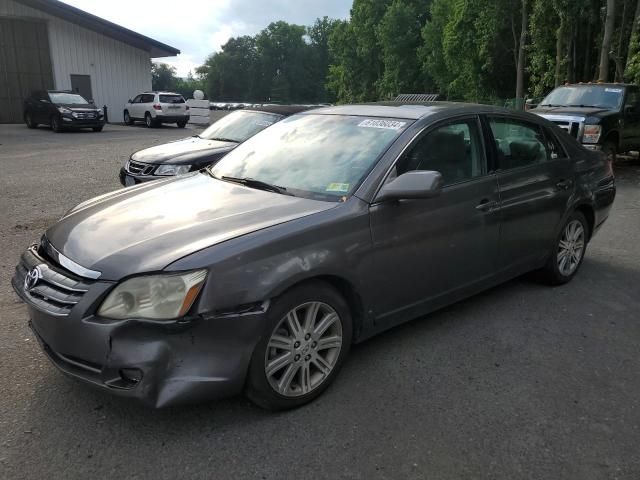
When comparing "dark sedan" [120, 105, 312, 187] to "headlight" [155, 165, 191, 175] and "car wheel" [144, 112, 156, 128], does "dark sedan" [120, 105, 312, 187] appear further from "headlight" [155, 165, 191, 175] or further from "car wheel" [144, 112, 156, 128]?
Answer: "car wheel" [144, 112, 156, 128]

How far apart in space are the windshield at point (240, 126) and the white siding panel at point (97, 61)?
2284 centimetres

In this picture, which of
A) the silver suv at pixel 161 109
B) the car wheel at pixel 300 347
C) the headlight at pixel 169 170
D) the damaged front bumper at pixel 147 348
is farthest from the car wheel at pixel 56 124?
the car wheel at pixel 300 347

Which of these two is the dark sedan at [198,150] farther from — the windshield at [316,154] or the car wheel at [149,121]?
the car wheel at [149,121]

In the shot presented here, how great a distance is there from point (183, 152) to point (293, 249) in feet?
18.2

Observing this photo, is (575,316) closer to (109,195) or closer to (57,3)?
(109,195)

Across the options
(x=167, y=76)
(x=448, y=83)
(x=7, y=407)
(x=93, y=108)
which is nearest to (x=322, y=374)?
(x=7, y=407)

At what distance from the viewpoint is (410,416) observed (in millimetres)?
2996

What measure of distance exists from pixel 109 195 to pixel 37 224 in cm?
368

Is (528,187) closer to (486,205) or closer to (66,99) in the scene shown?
(486,205)

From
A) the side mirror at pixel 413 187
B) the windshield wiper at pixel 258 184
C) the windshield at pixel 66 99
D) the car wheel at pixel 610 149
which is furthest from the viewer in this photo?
the windshield at pixel 66 99

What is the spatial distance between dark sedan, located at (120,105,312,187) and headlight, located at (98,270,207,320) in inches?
175

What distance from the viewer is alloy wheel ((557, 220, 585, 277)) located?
16.2 ft

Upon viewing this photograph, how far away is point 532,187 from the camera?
14.4 feet

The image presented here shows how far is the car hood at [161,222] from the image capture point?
274cm
